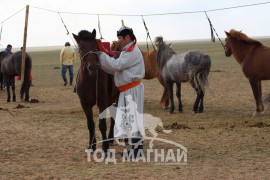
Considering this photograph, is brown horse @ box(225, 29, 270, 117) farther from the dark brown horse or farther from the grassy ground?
the dark brown horse

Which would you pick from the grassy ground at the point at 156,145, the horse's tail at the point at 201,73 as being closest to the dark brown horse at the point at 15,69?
the grassy ground at the point at 156,145

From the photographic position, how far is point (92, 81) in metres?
6.62

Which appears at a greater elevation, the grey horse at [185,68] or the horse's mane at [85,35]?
the horse's mane at [85,35]

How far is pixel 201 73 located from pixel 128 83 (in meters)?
4.57

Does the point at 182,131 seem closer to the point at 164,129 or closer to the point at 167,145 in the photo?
the point at 164,129

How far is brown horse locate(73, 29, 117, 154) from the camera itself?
6160 millimetres

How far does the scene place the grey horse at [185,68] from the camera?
1067cm

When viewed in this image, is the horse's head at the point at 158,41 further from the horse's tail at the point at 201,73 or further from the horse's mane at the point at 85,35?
the horse's mane at the point at 85,35

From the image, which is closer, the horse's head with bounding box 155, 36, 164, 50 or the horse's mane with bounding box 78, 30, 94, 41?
the horse's mane with bounding box 78, 30, 94, 41

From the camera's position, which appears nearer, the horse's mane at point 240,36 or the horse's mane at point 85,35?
the horse's mane at point 85,35

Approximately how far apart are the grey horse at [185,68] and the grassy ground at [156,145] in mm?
549

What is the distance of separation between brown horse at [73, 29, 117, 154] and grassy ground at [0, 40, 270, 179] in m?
0.73

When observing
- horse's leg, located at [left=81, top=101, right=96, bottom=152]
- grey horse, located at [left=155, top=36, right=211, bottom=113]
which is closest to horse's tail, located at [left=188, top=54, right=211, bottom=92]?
grey horse, located at [left=155, top=36, right=211, bottom=113]

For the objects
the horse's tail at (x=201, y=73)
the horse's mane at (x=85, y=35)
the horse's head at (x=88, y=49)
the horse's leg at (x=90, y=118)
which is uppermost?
the horse's mane at (x=85, y=35)
